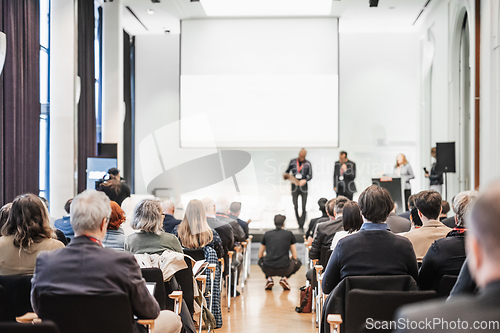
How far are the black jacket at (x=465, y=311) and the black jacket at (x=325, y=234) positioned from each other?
3549mm

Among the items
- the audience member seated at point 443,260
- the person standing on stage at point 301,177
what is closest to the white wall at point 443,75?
the person standing on stage at point 301,177

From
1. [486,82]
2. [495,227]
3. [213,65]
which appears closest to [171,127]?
[213,65]

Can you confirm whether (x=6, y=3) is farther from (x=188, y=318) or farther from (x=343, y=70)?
(x=343, y=70)

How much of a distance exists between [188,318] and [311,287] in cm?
230

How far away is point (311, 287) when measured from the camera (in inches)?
199

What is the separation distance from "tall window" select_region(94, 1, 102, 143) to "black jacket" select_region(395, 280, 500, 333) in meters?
10.0

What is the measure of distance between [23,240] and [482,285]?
92.4 inches

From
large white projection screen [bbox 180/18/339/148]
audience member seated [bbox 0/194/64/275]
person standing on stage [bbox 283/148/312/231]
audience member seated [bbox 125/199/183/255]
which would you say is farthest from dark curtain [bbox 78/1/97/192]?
audience member seated [bbox 0/194/64/275]

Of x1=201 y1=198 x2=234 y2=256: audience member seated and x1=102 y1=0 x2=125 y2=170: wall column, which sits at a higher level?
x1=102 y1=0 x2=125 y2=170: wall column

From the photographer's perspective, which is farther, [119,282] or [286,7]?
[286,7]

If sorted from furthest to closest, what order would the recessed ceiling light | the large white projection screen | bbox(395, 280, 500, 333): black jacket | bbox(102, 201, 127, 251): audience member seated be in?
the large white projection screen < the recessed ceiling light < bbox(102, 201, 127, 251): audience member seated < bbox(395, 280, 500, 333): black jacket

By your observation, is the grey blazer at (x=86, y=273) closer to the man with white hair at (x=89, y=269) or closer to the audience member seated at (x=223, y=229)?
the man with white hair at (x=89, y=269)

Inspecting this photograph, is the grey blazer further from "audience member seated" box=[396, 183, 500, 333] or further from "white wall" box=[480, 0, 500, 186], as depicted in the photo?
"white wall" box=[480, 0, 500, 186]

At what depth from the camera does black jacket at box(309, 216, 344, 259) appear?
4559 mm
